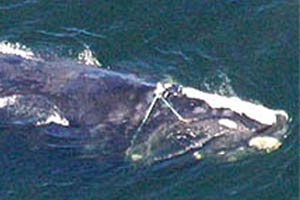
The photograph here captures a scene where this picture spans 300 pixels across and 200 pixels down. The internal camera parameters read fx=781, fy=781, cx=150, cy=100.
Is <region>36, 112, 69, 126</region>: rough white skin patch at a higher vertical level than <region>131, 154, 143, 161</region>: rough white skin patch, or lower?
higher

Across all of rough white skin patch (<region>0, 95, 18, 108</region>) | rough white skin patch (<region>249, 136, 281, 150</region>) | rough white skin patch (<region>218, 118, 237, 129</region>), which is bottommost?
rough white skin patch (<region>249, 136, 281, 150</region>)

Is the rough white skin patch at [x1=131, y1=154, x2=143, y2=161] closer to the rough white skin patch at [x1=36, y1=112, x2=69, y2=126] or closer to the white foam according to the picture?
the rough white skin patch at [x1=36, y1=112, x2=69, y2=126]

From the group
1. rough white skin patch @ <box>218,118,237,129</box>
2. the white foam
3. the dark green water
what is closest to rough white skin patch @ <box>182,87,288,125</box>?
rough white skin patch @ <box>218,118,237,129</box>

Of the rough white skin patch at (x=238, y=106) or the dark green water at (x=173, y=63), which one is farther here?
the dark green water at (x=173, y=63)

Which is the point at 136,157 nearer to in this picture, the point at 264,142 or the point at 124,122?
the point at 124,122

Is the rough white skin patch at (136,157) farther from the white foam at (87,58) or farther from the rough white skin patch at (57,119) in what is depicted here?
the white foam at (87,58)

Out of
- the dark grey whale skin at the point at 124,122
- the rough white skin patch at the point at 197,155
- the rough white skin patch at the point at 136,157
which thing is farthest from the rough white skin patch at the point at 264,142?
the rough white skin patch at the point at 136,157
